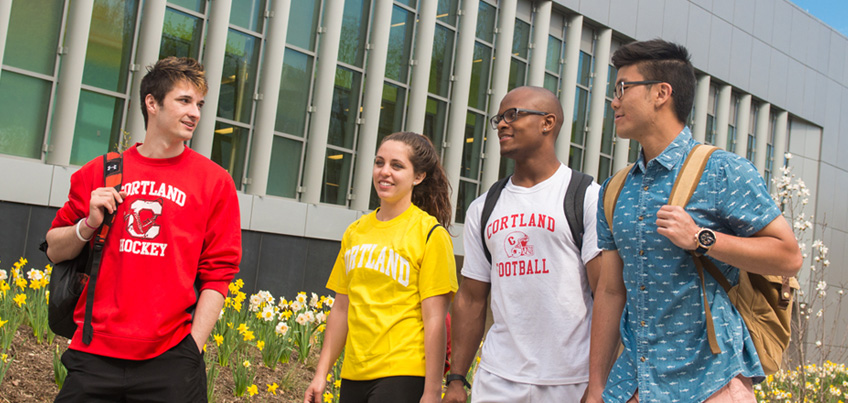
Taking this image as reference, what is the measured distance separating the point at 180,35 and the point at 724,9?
1734 centimetres

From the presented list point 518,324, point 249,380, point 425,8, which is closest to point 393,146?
point 518,324

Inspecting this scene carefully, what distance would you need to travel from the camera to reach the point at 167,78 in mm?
3455

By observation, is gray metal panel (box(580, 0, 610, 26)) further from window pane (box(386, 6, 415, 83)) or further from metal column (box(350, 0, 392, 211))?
metal column (box(350, 0, 392, 211))

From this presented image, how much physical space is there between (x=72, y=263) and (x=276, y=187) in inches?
443

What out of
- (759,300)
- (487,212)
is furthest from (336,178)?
(759,300)

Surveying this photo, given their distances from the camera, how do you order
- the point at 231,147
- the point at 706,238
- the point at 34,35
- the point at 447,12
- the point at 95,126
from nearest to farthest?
the point at 706,238, the point at 34,35, the point at 95,126, the point at 231,147, the point at 447,12

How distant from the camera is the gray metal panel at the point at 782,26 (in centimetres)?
2588

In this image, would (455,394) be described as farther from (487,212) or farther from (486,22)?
(486,22)

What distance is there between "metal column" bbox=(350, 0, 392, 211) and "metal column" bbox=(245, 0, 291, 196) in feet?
6.30

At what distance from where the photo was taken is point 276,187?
14.5 meters

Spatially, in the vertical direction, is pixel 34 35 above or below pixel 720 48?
below

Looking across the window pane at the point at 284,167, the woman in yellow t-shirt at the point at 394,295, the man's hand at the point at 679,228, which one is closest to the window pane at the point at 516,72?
the window pane at the point at 284,167

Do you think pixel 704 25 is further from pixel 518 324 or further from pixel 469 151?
pixel 518 324

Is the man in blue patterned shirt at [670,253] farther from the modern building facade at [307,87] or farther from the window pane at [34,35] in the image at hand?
the window pane at [34,35]
